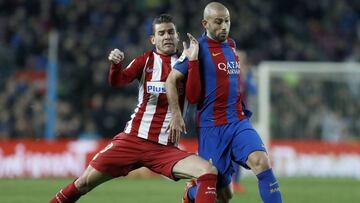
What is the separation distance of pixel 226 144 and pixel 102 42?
1303 cm

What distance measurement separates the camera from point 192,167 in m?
7.95

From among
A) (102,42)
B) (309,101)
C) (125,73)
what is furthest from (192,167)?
(102,42)

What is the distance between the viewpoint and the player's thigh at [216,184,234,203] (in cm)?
848

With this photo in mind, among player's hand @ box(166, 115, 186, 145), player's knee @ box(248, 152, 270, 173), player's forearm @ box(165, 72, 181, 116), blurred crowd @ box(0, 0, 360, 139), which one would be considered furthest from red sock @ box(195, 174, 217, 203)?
blurred crowd @ box(0, 0, 360, 139)

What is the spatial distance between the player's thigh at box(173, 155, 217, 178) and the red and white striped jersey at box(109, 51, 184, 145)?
0.37 m

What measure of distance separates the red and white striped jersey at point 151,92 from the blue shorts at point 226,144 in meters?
0.38

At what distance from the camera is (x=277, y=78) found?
1992 centimetres

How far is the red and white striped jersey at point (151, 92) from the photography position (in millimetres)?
8383

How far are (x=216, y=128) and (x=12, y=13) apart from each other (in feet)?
45.7

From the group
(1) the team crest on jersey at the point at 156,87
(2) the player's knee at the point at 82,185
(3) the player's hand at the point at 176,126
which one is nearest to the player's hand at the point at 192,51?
(1) the team crest on jersey at the point at 156,87

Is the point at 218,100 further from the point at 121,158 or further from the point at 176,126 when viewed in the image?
the point at 121,158

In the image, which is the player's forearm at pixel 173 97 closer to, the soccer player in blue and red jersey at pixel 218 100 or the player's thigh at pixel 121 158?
the soccer player in blue and red jersey at pixel 218 100

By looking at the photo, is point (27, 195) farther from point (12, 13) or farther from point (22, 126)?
point (12, 13)

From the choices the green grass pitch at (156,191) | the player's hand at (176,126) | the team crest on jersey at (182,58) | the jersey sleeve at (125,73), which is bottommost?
the green grass pitch at (156,191)
